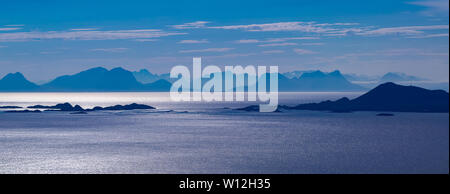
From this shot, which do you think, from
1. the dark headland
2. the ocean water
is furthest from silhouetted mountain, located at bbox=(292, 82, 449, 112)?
the ocean water

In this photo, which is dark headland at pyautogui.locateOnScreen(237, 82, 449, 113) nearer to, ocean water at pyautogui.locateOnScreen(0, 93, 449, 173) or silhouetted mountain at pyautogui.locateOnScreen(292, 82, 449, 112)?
silhouetted mountain at pyautogui.locateOnScreen(292, 82, 449, 112)

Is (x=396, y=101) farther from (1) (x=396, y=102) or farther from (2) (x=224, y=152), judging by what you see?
(2) (x=224, y=152)

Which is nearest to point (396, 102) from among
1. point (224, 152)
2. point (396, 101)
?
point (396, 101)

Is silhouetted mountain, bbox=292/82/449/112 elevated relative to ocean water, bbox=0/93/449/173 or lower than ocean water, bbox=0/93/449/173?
elevated

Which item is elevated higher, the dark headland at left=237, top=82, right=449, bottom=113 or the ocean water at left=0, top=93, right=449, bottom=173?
the dark headland at left=237, top=82, right=449, bottom=113

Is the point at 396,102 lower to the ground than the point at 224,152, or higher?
higher

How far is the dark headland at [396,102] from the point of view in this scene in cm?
12096

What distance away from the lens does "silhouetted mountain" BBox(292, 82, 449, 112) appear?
397ft

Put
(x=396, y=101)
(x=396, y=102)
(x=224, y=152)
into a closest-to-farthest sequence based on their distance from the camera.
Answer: (x=224, y=152) → (x=396, y=102) → (x=396, y=101)

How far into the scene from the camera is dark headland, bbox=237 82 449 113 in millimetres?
120956

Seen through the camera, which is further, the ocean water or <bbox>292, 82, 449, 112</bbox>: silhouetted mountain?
<bbox>292, 82, 449, 112</bbox>: silhouetted mountain

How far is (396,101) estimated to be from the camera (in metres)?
127

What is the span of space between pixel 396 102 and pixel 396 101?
84cm

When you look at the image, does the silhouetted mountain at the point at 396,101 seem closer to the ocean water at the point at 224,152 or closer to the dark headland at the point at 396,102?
the dark headland at the point at 396,102
